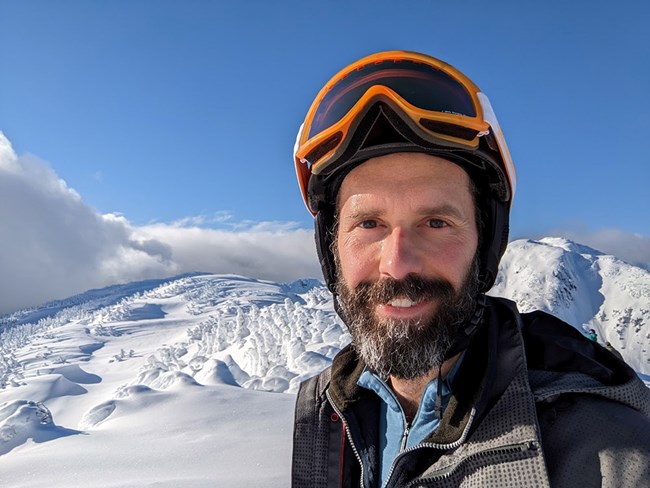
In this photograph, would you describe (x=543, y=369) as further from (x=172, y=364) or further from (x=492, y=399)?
(x=172, y=364)

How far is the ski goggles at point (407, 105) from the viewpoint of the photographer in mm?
1992

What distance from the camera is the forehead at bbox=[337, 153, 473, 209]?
1886 mm

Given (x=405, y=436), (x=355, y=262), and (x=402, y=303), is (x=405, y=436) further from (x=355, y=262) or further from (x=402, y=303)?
(x=355, y=262)

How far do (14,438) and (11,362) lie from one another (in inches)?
2747

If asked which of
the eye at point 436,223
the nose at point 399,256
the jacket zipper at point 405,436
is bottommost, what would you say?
the jacket zipper at point 405,436

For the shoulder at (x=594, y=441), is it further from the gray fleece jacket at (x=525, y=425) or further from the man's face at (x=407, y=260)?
the man's face at (x=407, y=260)

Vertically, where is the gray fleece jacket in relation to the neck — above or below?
below

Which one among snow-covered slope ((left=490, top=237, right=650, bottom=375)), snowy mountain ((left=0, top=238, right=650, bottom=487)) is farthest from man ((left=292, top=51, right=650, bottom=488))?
snow-covered slope ((left=490, top=237, right=650, bottom=375))

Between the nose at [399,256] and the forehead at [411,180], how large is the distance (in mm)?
156

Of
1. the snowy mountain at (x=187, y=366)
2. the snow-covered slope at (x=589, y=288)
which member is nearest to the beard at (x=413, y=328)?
the snowy mountain at (x=187, y=366)

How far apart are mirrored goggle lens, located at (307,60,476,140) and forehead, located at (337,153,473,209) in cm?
27

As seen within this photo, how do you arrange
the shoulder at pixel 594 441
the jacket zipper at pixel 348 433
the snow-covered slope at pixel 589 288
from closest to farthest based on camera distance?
the shoulder at pixel 594 441, the jacket zipper at pixel 348 433, the snow-covered slope at pixel 589 288

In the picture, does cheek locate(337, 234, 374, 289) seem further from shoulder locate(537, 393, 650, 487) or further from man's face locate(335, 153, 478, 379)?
shoulder locate(537, 393, 650, 487)

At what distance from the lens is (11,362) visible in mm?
66750
